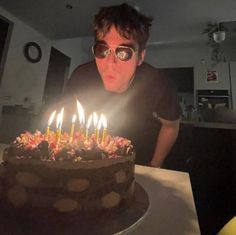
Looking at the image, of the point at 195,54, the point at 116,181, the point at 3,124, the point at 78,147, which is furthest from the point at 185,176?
the point at 195,54

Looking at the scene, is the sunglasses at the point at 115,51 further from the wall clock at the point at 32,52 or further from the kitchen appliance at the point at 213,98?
the kitchen appliance at the point at 213,98

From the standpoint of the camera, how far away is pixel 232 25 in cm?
434

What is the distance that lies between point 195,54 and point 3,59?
4733 mm

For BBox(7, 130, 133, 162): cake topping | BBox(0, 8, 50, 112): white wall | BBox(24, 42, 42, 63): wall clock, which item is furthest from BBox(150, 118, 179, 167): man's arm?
BBox(24, 42, 42, 63): wall clock

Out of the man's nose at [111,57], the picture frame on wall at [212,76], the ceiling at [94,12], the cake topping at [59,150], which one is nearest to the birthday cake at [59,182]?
the cake topping at [59,150]

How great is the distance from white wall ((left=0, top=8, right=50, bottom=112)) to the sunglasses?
9.97 ft

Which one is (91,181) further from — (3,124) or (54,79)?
(54,79)

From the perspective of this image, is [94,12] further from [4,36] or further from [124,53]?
[124,53]

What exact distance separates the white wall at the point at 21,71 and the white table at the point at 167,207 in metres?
3.51

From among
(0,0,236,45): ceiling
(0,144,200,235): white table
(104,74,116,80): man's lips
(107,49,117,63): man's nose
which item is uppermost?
(0,0,236,45): ceiling

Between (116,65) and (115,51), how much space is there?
0.26ft

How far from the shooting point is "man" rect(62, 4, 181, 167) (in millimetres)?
1151

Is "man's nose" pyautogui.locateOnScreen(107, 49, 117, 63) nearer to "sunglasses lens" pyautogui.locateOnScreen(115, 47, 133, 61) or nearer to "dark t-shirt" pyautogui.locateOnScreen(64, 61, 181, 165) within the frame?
"sunglasses lens" pyautogui.locateOnScreen(115, 47, 133, 61)

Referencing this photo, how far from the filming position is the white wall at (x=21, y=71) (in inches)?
143
